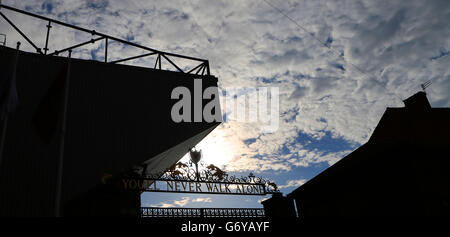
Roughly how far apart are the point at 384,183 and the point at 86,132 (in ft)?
45.9

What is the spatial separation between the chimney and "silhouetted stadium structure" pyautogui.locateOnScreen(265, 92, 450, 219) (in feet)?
34.1

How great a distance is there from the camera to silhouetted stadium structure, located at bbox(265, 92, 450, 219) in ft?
37.5

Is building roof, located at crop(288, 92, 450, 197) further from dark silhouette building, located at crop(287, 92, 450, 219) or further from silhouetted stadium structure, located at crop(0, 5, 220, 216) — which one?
silhouetted stadium structure, located at crop(0, 5, 220, 216)

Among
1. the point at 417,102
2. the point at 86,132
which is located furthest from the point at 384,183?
the point at 86,132

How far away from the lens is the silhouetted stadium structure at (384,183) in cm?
1144

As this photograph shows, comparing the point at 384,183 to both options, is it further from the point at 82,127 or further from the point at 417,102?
the point at 82,127

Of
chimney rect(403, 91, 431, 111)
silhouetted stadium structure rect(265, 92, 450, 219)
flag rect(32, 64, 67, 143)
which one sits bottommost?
silhouetted stadium structure rect(265, 92, 450, 219)

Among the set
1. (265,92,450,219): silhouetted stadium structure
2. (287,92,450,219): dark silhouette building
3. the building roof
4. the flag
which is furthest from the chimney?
the flag

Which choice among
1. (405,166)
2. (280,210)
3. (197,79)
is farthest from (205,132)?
(405,166)

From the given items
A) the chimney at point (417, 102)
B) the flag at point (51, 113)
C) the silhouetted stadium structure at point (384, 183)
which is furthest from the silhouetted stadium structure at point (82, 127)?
the chimney at point (417, 102)

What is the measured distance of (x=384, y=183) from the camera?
41.0 ft
